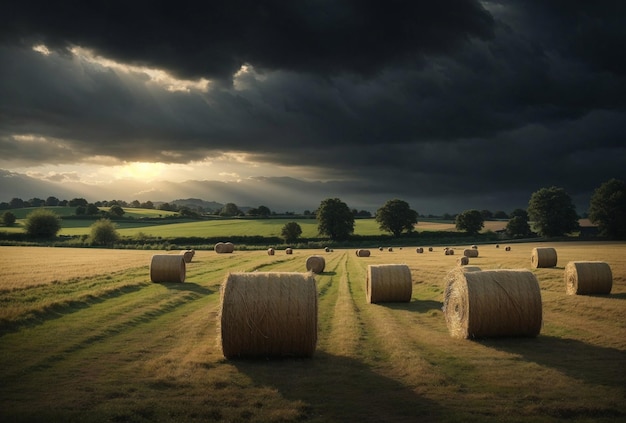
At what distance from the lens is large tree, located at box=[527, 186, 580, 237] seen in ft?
322

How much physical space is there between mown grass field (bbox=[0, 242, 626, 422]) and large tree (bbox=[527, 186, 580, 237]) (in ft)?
280

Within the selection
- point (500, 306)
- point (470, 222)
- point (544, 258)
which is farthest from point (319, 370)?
point (470, 222)

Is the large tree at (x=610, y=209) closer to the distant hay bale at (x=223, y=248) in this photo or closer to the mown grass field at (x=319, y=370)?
the distant hay bale at (x=223, y=248)

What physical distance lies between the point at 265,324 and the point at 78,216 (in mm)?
134857

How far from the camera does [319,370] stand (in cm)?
1092

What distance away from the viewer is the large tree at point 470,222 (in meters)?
113

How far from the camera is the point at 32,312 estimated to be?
16859mm

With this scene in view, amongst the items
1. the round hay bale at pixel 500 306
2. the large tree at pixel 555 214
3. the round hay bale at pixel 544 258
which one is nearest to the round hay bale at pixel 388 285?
the round hay bale at pixel 500 306

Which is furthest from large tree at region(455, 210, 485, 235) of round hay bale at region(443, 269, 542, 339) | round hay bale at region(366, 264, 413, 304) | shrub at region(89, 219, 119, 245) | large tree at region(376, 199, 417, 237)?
round hay bale at region(443, 269, 542, 339)

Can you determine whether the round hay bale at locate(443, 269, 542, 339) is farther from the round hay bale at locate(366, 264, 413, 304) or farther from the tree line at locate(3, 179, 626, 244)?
the tree line at locate(3, 179, 626, 244)

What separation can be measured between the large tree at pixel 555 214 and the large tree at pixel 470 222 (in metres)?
15.6

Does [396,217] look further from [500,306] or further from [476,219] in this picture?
[500,306]

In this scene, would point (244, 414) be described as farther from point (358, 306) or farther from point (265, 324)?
point (358, 306)

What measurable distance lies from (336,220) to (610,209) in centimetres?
4751
